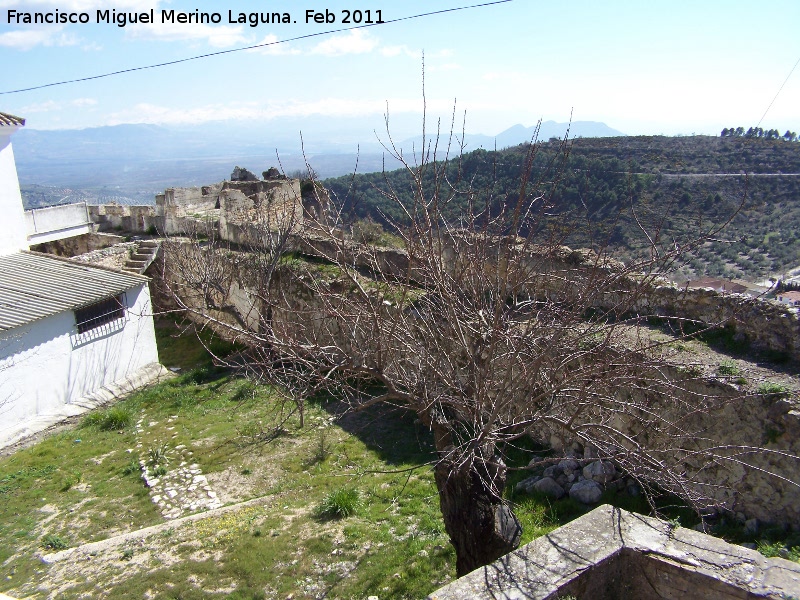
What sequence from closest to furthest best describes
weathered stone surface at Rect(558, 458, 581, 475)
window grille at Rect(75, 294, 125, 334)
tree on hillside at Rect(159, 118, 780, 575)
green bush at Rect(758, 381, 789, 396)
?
tree on hillside at Rect(159, 118, 780, 575) < green bush at Rect(758, 381, 789, 396) < weathered stone surface at Rect(558, 458, 581, 475) < window grille at Rect(75, 294, 125, 334)

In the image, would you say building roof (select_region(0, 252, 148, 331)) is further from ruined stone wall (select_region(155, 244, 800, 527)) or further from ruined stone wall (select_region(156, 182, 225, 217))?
ruined stone wall (select_region(155, 244, 800, 527))

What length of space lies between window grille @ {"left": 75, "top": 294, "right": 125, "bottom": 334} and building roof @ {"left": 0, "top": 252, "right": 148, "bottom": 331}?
330mm

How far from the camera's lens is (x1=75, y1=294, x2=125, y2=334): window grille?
1341 cm

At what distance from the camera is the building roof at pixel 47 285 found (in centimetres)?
1227

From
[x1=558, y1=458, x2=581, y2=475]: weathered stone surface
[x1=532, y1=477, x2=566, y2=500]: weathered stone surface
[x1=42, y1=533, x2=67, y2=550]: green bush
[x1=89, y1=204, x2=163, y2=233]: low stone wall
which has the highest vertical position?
[x1=89, y1=204, x2=163, y2=233]: low stone wall

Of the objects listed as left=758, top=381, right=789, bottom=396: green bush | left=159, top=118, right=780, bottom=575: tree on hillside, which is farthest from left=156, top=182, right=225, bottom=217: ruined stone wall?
left=758, top=381, right=789, bottom=396: green bush

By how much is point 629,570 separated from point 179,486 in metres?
7.18

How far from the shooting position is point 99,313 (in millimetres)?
13844

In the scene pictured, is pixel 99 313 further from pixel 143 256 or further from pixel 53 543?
pixel 53 543

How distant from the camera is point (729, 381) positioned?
21.9ft

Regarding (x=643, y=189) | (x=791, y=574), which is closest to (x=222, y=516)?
(x=791, y=574)

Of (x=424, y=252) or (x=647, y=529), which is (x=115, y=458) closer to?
(x=424, y=252)

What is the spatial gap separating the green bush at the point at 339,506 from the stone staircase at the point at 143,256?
37.5 feet

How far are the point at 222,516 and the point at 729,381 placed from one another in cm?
651
